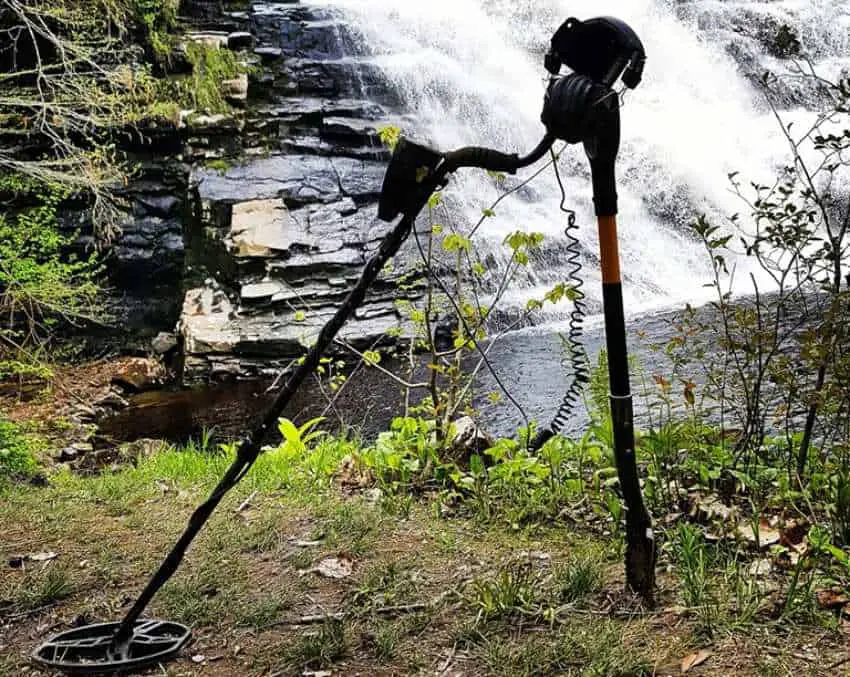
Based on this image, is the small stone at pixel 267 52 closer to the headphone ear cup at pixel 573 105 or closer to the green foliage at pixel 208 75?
the green foliage at pixel 208 75

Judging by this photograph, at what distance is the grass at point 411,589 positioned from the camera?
200 centimetres

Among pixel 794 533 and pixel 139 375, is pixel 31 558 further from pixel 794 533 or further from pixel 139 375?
pixel 139 375

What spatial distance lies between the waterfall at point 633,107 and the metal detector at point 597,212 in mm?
→ 7854

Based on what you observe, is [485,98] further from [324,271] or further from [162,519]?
[162,519]

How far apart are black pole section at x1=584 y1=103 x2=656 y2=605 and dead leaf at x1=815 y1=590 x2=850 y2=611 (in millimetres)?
481

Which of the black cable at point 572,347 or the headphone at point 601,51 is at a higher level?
the headphone at point 601,51

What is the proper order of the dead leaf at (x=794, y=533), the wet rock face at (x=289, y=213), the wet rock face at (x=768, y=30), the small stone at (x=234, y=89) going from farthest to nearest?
the wet rock face at (x=768, y=30)
the small stone at (x=234, y=89)
the wet rock face at (x=289, y=213)
the dead leaf at (x=794, y=533)

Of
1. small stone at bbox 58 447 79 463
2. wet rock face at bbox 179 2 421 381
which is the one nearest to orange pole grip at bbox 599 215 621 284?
small stone at bbox 58 447 79 463

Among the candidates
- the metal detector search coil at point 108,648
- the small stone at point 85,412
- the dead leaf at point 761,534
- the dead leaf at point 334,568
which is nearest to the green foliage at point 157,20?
the small stone at point 85,412

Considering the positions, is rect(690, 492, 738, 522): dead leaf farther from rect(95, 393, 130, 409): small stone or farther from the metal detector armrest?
rect(95, 393, 130, 409): small stone

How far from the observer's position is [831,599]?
2.13 meters

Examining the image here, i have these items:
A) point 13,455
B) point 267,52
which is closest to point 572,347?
point 13,455

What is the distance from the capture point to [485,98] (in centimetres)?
1279

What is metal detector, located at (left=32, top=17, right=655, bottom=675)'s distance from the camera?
1.81 metres
